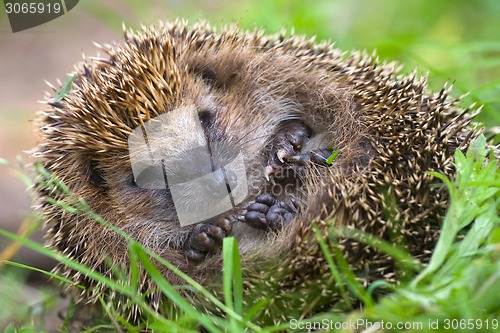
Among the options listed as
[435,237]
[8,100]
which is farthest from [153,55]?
[8,100]

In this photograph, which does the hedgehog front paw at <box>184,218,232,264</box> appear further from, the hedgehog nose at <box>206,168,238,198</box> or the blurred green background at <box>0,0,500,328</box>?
the blurred green background at <box>0,0,500,328</box>

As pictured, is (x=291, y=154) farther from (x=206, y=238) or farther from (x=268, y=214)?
(x=206, y=238)

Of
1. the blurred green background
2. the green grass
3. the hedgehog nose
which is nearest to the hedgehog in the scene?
the hedgehog nose

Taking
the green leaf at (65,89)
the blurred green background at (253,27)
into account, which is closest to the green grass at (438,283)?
the green leaf at (65,89)

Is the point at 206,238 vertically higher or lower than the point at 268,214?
lower

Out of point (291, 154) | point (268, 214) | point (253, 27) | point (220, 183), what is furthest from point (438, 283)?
point (253, 27)

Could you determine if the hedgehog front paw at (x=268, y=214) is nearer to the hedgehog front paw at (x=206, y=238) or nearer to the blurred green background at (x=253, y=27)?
the hedgehog front paw at (x=206, y=238)
